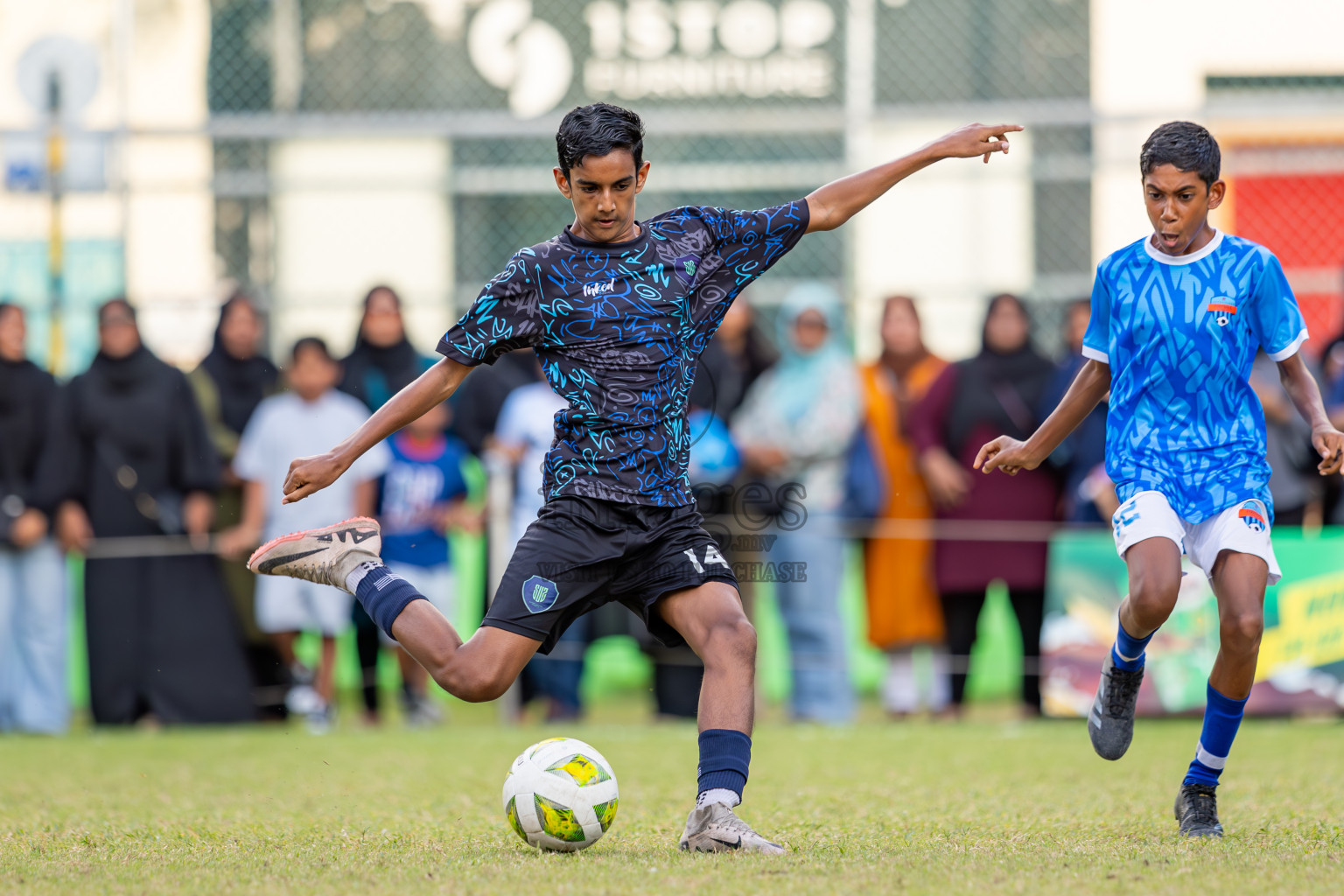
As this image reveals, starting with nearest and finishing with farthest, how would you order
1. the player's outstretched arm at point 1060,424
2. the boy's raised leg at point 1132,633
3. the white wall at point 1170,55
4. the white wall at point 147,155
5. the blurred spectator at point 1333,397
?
the boy's raised leg at point 1132,633, the player's outstretched arm at point 1060,424, the blurred spectator at point 1333,397, the white wall at point 147,155, the white wall at point 1170,55

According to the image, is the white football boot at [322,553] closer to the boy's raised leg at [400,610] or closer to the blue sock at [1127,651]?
the boy's raised leg at [400,610]

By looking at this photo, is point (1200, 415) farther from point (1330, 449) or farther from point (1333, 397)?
point (1333, 397)

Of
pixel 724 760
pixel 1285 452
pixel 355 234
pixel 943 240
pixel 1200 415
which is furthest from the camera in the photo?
pixel 355 234

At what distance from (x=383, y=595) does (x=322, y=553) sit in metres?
0.26

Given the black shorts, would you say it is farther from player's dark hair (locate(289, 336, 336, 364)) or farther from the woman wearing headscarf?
the woman wearing headscarf

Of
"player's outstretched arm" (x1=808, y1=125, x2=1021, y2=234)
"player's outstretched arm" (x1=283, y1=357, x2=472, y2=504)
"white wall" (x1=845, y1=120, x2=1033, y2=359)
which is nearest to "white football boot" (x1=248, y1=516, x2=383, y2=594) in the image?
"player's outstretched arm" (x1=283, y1=357, x2=472, y2=504)

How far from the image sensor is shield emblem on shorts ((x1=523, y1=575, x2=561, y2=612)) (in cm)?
495

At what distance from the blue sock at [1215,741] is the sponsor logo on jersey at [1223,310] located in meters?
1.13

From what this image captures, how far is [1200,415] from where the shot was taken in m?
5.20

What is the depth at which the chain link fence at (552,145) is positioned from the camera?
11.5 m

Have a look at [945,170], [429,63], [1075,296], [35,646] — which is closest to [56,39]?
[429,63]

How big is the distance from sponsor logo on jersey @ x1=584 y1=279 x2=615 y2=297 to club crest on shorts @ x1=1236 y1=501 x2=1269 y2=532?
199cm

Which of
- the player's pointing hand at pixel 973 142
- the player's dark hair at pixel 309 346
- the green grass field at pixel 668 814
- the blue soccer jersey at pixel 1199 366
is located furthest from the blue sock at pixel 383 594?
the player's dark hair at pixel 309 346

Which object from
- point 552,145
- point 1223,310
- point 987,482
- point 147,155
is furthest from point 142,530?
point 1223,310
